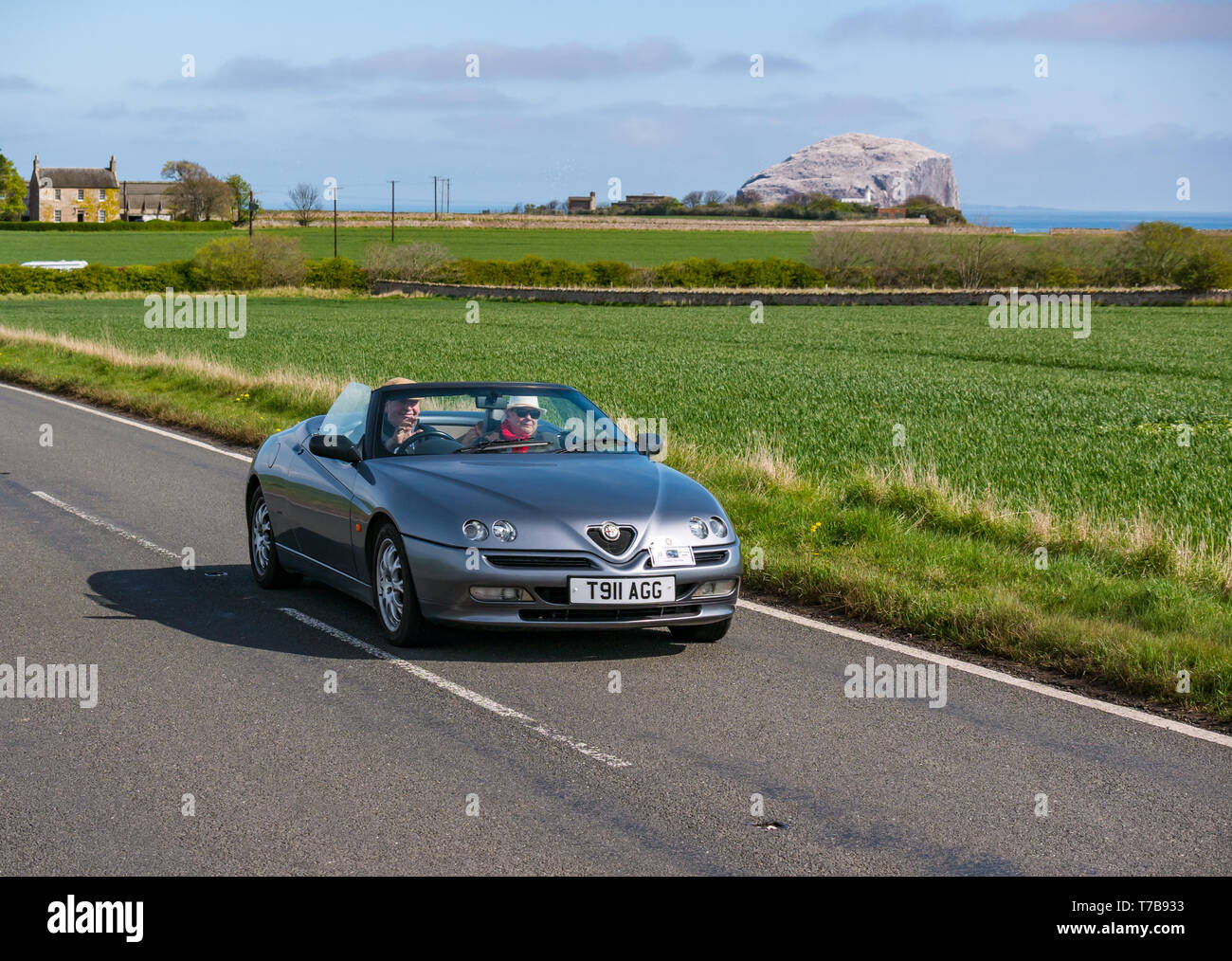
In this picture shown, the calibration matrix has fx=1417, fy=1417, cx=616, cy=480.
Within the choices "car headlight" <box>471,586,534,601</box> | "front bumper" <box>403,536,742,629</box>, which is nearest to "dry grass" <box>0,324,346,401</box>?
"front bumper" <box>403,536,742,629</box>

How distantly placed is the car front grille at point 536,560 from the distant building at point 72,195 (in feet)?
586

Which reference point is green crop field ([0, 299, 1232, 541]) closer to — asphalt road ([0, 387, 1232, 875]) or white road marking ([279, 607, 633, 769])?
asphalt road ([0, 387, 1232, 875])

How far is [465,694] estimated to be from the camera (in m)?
→ 6.97

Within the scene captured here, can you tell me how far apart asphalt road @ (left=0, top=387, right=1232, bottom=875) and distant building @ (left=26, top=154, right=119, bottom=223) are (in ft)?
584

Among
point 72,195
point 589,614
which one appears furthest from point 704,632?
point 72,195

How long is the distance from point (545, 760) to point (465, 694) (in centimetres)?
116

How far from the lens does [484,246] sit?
13988cm

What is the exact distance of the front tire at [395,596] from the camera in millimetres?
7758

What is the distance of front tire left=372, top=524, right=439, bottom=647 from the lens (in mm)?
7758

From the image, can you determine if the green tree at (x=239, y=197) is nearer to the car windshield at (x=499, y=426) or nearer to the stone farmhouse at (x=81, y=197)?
the stone farmhouse at (x=81, y=197)

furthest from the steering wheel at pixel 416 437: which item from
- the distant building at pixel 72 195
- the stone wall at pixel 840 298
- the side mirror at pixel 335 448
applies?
the distant building at pixel 72 195

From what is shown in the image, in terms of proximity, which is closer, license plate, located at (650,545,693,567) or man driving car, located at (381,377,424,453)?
license plate, located at (650,545,693,567)

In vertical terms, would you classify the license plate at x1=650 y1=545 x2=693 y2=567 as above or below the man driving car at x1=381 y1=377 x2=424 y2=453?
below

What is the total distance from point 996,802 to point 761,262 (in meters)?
94.3
